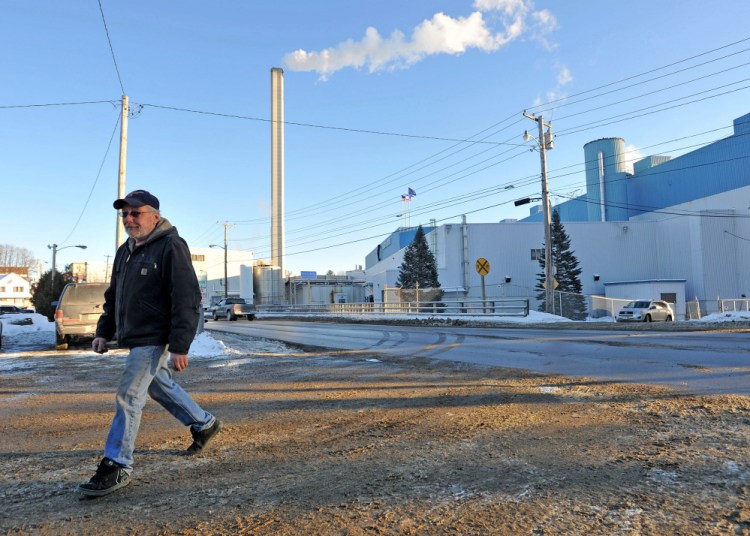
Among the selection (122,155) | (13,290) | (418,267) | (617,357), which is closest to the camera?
(617,357)

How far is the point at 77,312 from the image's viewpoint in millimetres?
13344

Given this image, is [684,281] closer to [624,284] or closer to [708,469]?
A: [624,284]

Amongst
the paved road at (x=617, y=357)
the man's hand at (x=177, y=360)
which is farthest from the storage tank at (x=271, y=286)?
the man's hand at (x=177, y=360)

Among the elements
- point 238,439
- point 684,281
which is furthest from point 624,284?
point 238,439

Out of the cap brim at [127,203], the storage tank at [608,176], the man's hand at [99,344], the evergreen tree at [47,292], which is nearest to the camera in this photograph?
the cap brim at [127,203]

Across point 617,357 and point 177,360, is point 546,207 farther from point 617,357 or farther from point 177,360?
point 177,360

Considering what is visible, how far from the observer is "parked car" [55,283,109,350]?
1321cm

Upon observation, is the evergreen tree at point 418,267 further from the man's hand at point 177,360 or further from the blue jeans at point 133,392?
the man's hand at point 177,360

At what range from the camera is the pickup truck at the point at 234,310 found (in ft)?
132

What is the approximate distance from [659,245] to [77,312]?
162 feet

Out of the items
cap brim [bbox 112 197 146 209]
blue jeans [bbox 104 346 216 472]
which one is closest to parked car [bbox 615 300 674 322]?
blue jeans [bbox 104 346 216 472]

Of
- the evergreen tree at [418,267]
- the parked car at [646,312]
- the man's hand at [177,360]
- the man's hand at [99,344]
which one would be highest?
the evergreen tree at [418,267]

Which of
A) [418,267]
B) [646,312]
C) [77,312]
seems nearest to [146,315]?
[77,312]

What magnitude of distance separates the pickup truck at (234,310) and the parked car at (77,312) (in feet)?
87.1
